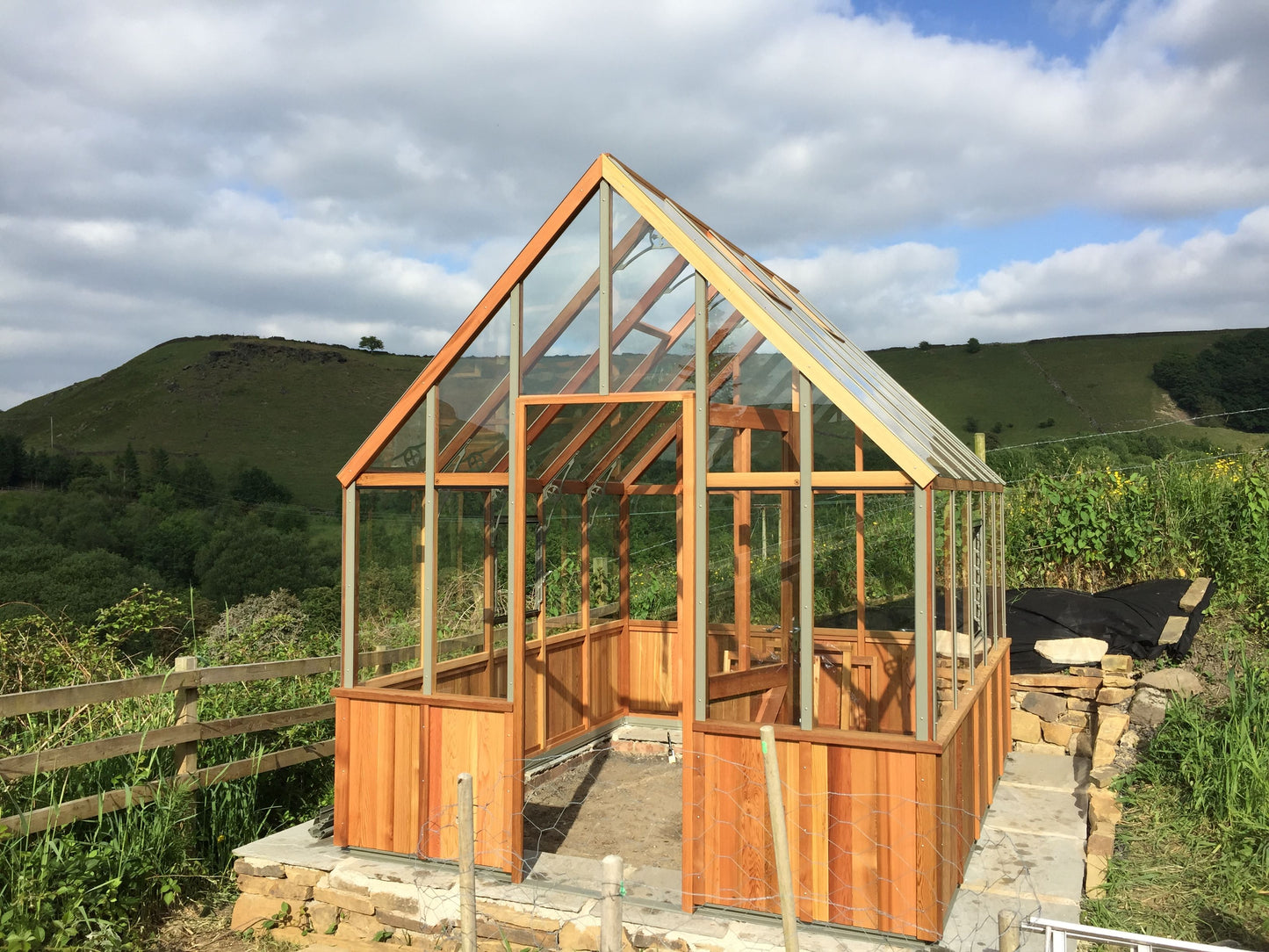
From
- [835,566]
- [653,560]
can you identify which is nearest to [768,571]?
[835,566]

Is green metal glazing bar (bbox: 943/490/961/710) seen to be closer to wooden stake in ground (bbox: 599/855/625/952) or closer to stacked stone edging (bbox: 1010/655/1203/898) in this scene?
stacked stone edging (bbox: 1010/655/1203/898)

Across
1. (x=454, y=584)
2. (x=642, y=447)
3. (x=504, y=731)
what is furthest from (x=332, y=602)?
(x=504, y=731)

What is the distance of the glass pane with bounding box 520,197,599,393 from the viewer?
580 centimetres

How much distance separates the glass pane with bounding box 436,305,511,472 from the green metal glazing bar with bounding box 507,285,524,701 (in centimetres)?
6

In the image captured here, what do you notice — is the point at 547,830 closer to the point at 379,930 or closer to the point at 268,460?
the point at 379,930

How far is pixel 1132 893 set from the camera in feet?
17.9

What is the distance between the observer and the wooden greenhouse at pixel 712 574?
4.79 m

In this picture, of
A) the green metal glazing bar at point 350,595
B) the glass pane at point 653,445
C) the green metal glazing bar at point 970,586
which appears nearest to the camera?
the green metal glazing bar at point 350,595

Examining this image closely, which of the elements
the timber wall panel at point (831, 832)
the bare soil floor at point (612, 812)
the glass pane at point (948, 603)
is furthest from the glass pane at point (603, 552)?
the timber wall panel at point (831, 832)

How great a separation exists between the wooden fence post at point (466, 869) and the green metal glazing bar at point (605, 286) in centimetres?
265

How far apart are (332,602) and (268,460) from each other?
27.3 meters

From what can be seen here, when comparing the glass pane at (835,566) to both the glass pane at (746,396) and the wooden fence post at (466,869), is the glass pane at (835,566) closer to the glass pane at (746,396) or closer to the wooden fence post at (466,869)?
the glass pane at (746,396)

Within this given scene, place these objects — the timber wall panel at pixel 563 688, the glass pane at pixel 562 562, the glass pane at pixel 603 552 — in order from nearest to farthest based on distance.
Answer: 1. the timber wall panel at pixel 563 688
2. the glass pane at pixel 562 562
3. the glass pane at pixel 603 552

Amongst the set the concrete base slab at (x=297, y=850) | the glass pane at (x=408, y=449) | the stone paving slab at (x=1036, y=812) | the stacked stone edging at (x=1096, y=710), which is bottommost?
the stone paving slab at (x=1036, y=812)
